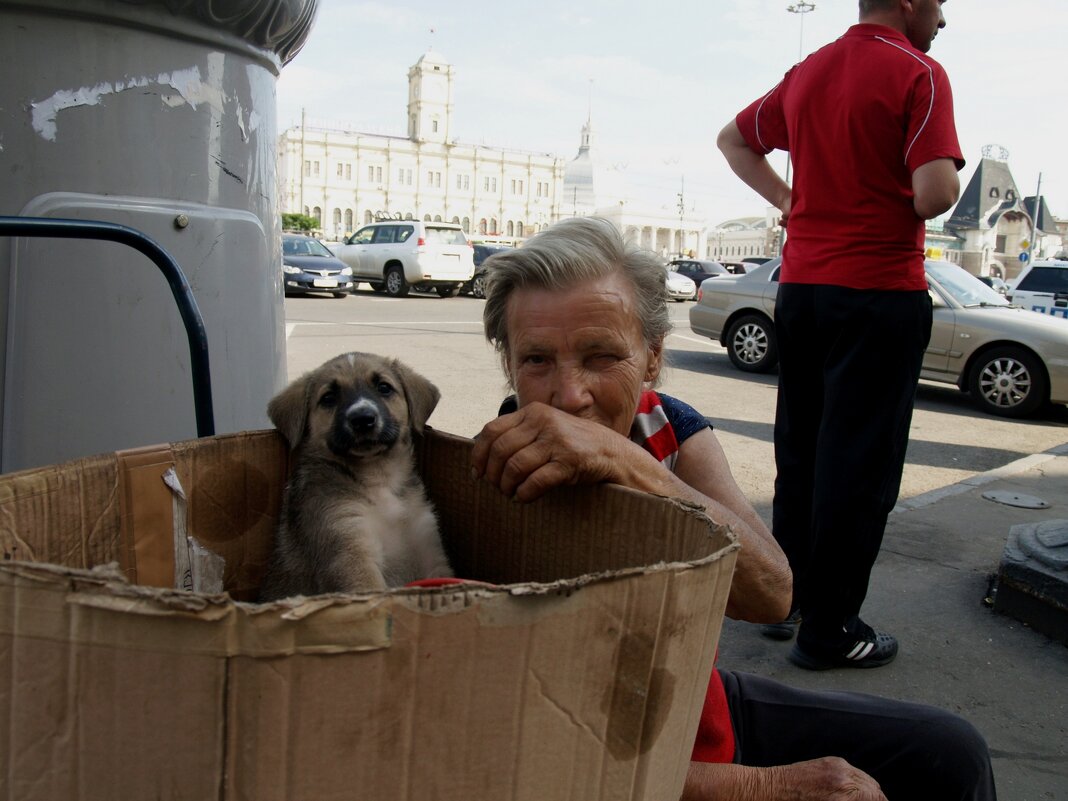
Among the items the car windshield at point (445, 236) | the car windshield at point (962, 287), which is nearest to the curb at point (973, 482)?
the car windshield at point (962, 287)

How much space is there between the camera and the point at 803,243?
3285 mm

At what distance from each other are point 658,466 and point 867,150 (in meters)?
2.07

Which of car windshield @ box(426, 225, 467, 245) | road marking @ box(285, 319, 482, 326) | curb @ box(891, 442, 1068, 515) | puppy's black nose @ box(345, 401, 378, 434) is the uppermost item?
car windshield @ box(426, 225, 467, 245)

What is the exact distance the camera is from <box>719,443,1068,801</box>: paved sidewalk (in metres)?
3.00

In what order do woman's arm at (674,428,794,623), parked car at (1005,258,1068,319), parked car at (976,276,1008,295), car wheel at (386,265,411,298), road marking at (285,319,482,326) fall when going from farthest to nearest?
car wheel at (386,265,411,298)
road marking at (285,319,482,326)
parked car at (1005,258,1068,319)
parked car at (976,276,1008,295)
woman's arm at (674,428,794,623)

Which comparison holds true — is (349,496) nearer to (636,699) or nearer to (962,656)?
(636,699)

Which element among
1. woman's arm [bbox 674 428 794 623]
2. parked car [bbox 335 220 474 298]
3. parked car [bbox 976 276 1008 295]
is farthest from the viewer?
parked car [bbox 335 220 474 298]

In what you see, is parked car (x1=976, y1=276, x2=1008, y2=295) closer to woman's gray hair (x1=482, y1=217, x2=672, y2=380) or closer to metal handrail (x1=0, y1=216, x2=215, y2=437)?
woman's gray hair (x1=482, y1=217, x2=672, y2=380)

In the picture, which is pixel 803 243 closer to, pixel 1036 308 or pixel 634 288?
pixel 634 288

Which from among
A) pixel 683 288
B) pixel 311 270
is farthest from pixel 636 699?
pixel 683 288

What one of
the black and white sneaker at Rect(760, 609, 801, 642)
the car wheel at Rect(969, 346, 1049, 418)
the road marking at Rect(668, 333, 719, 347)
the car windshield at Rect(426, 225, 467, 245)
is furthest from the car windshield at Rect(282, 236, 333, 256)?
the black and white sneaker at Rect(760, 609, 801, 642)

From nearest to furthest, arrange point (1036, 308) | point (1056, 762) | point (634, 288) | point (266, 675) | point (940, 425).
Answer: point (266, 675) → point (634, 288) → point (1056, 762) → point (940, 425) → point (1036, 308)

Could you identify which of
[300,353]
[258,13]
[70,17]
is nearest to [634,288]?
[258,13]

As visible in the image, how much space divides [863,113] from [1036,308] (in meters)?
14.9
